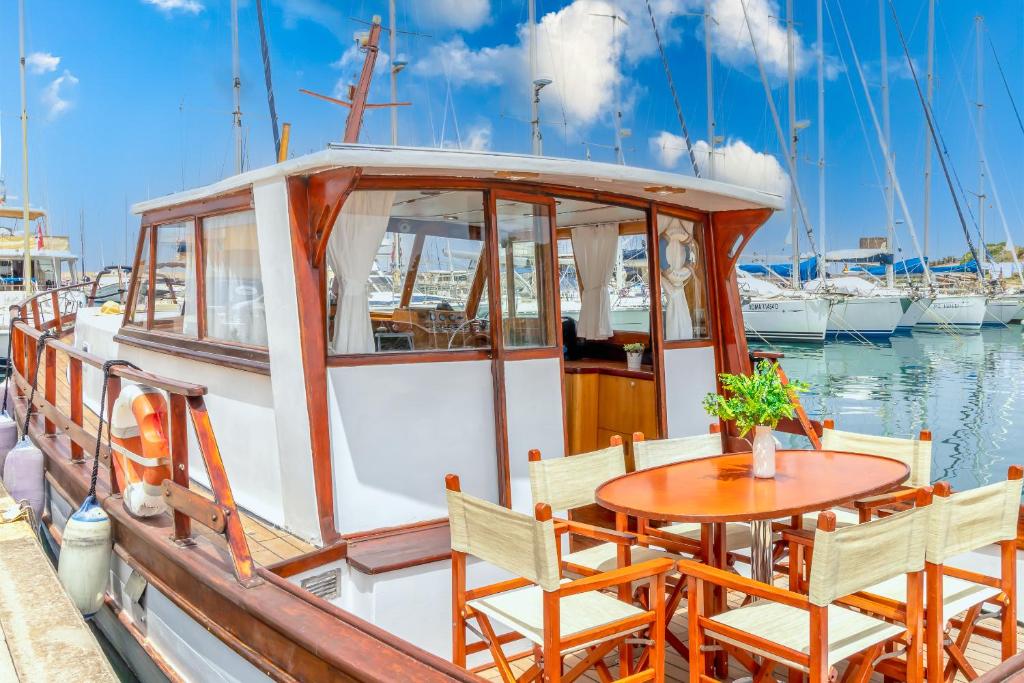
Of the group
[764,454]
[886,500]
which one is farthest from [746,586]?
[886,500]

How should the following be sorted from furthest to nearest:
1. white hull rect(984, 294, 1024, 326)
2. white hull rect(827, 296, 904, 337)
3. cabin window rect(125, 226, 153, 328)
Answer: white hull rect(984, 294, 1024, 326)
white hull rect(827, 296, 904, 337)
cabin window rect(125, 226, 153, 328)

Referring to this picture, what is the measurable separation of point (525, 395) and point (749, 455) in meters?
1.21

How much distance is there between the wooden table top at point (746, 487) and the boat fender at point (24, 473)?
13.7 feet

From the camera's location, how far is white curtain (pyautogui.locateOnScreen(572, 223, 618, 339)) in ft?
21.2

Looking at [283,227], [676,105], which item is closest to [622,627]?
[283,227]

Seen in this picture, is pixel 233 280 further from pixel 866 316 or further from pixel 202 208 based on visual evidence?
pixel 866 316

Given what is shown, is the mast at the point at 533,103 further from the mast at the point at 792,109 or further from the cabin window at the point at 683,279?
the cabin window at the point at 683,279

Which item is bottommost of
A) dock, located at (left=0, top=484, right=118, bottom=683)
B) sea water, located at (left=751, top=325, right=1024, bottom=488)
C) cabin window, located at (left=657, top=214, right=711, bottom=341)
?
sea water, located at (left=751, top=325, right=1024, bottom=488)

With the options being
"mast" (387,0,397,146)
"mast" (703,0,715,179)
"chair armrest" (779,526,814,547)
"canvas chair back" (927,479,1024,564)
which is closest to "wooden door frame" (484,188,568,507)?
"chair armrest" (779,526,814,547)

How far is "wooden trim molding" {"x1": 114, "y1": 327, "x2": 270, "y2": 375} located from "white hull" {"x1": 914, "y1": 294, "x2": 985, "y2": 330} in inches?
1466

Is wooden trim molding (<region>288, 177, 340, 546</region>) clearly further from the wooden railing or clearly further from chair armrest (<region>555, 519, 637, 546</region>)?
chair armrest (<region>555, 519, 637, 546</region>)

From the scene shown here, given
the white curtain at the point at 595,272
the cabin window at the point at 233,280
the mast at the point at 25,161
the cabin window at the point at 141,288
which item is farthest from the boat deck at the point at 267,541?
the mast at the point at 25,161

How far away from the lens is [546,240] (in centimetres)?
452

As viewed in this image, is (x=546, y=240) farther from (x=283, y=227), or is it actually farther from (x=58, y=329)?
(x=58, y=329)
